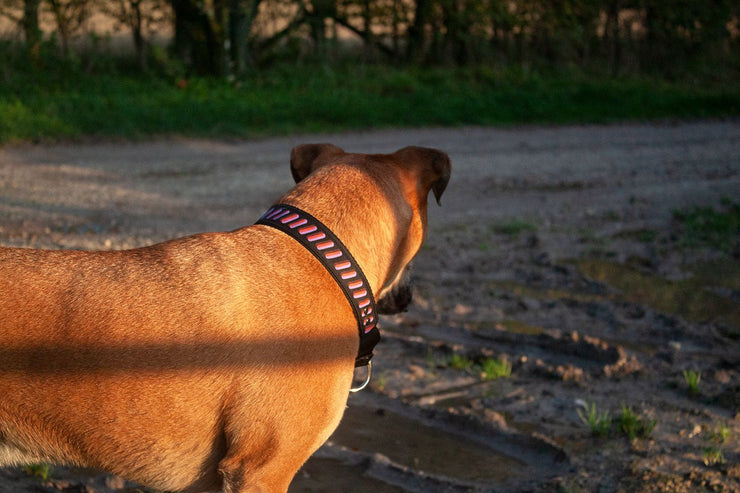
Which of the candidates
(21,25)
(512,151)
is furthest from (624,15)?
(21,25)

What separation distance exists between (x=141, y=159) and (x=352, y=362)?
9.64 m

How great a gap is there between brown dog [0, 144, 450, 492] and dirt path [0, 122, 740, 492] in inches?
54.1

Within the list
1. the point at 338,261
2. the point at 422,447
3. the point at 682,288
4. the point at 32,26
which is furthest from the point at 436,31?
the point at 338,261

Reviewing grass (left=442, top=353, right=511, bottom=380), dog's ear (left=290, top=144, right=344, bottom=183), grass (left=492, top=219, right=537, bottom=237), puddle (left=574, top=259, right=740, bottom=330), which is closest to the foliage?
grass (left=492, top=219, right=537, bottom=237)

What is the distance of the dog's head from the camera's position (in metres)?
3.24

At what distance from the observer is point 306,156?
362 cm

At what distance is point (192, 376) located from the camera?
8.59 feet

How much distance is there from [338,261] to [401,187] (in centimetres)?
53

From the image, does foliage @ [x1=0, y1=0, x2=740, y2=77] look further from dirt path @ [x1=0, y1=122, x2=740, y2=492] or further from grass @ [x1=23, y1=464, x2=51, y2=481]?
grass @ [x1=23, y1=464, x2=51, y2=481]

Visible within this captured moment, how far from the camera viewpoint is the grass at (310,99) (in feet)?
44.2

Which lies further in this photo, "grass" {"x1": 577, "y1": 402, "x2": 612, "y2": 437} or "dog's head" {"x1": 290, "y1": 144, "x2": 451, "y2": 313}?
"grass" {"x1": 577, "y1": 402, "x2": 612, "y2": 437}

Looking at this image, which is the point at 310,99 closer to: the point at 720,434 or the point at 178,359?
the point at 720,434

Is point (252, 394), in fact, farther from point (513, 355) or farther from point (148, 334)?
point (513, 355)

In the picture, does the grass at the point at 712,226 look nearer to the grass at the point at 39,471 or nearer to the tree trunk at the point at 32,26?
the grass at the point at 39,471
